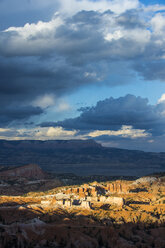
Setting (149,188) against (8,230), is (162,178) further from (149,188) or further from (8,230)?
(8,230)

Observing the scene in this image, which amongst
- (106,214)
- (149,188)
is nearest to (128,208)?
(106,214)

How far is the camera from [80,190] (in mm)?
118125

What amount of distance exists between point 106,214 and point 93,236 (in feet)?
63.8

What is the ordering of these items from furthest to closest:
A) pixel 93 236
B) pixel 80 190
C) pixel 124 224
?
1. pixel 80 190
2. pixel 124 224
3. pixel 93 236

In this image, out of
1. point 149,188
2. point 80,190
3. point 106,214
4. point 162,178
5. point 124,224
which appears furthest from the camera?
point 162,178

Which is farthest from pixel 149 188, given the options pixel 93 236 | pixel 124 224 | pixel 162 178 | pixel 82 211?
pixel 93 236

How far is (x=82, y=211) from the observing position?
252 ft

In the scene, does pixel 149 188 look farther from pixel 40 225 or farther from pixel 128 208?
pixel 40 225

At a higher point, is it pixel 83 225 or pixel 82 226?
pixel 82 226

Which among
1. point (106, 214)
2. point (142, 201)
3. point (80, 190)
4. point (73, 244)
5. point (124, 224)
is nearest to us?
point (73, 244)

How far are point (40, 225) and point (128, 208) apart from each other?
3233cm

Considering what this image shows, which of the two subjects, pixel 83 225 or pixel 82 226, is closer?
pixel 82 226

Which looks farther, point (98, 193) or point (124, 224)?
point (98, 193)

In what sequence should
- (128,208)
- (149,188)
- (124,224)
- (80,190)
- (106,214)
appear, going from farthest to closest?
(149,188) → (80,190) → (128,208) → (106,214) → (124,224)
